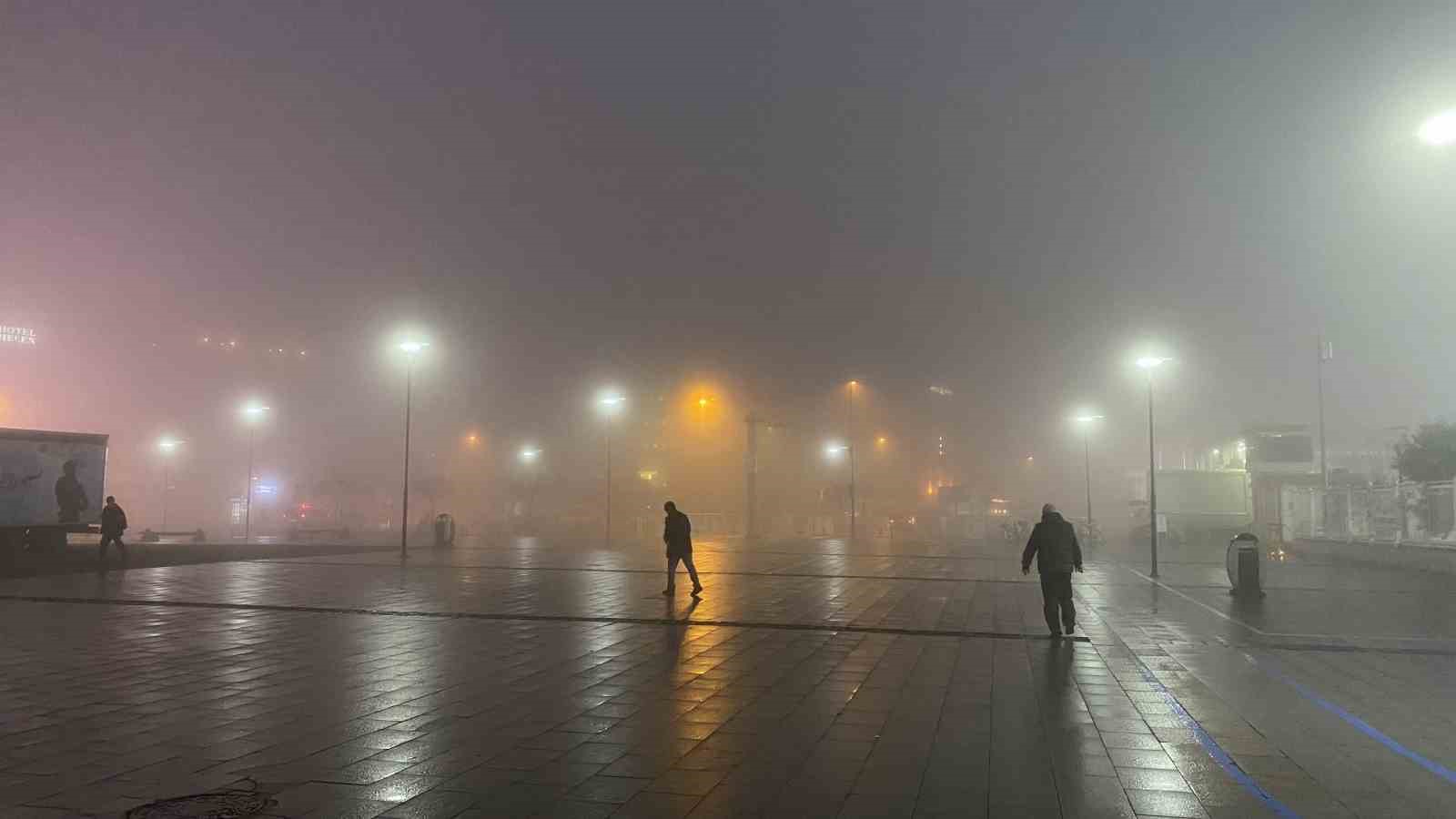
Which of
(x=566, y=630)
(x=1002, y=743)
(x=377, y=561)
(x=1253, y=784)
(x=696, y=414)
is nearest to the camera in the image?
(x=1253, y=784)

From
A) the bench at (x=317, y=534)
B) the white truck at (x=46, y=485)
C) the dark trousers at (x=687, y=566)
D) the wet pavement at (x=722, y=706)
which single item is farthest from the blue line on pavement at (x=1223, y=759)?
the bench at (x=317, y=534)

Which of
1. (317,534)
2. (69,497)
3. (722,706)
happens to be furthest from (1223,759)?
(317,534)

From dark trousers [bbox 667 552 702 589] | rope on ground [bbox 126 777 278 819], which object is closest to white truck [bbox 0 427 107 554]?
dark trousers [bbox 667 552 702 589]

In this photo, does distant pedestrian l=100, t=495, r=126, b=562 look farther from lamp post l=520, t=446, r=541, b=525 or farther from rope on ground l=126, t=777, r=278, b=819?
lamp post l=520, t=446, r=541, b=525

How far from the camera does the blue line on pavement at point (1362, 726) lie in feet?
21.3

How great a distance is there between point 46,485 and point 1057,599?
82.8ft

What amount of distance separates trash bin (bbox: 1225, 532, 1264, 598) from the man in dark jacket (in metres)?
7.04

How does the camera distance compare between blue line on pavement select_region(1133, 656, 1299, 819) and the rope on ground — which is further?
blue line on pavement select_region(1133, 656, 1299, 819)

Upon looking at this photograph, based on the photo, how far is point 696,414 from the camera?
203 ft

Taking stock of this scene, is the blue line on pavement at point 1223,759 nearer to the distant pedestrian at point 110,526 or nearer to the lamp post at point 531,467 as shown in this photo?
the distant pedestrian at point 110,526

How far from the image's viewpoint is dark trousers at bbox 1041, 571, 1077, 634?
12555mm

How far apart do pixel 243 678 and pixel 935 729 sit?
6.74m

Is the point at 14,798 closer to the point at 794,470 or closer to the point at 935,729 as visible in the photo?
the point at 935,729

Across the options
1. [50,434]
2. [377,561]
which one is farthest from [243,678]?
[50,434]
